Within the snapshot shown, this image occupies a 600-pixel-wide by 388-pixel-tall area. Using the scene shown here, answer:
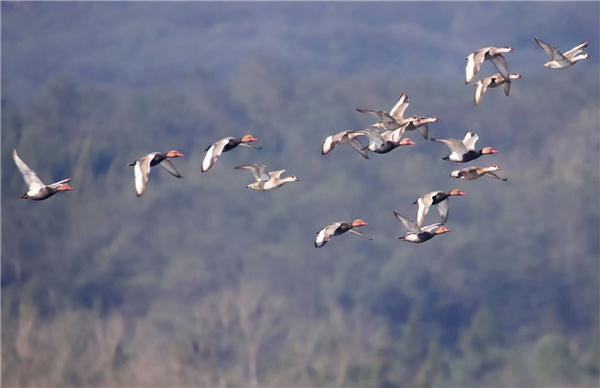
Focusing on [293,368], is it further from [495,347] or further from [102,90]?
[102,90]

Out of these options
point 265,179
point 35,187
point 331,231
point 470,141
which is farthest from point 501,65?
point 35,187

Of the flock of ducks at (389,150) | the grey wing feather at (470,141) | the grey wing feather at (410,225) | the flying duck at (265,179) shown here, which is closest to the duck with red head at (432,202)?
the flock of ducks at (389,150)

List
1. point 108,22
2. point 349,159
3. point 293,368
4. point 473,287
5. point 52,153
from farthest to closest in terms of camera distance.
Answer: point 108,22 → point 349,159 → point 52,153 → point 473,287 → point 293,368

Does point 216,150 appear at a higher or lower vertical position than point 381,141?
higher

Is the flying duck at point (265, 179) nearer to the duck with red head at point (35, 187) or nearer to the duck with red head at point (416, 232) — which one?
the duck with red head at point (416, 232)

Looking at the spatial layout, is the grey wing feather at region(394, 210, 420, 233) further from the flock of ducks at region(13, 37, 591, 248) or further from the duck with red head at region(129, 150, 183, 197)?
the duck with red head at region(129, 150, 183, 197)

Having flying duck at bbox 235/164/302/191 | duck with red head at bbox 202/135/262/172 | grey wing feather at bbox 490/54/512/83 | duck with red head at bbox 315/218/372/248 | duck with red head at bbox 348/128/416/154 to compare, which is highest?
grey wing feather at bbox 490/54/512/83

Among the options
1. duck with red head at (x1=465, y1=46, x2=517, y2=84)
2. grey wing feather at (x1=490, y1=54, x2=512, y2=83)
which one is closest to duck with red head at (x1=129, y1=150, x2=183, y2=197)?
duck with red head at (x1=465, y1=46, x2=517, y2=84)

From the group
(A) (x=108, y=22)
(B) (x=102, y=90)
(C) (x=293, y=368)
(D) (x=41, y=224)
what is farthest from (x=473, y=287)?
(A) (x=108, y=22)

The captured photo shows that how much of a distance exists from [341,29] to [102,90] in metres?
23.3

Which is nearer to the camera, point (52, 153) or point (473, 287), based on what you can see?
point (473, 287)

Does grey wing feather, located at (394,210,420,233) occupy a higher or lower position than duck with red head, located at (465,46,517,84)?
lower

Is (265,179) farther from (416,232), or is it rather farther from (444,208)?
(444,208)

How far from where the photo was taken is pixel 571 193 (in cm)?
7344
